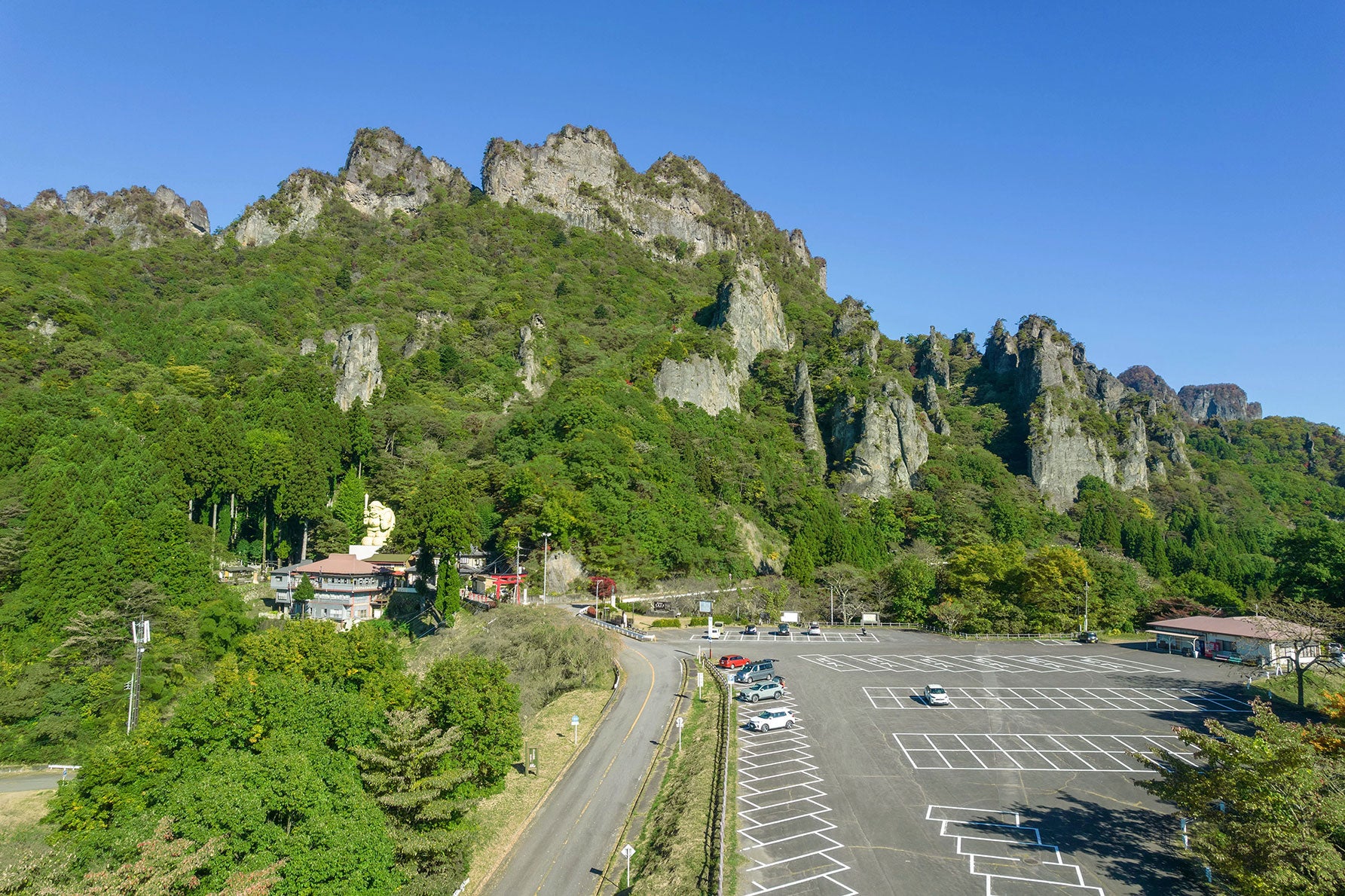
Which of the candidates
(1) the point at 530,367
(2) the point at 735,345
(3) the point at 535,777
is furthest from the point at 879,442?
(3) the point at 535,777

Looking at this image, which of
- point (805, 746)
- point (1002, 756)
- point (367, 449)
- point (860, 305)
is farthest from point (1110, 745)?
point (860, 305)

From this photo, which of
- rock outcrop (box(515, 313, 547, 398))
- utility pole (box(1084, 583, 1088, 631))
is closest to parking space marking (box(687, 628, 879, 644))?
utility pole (box(1084, 583, 1088, 631))

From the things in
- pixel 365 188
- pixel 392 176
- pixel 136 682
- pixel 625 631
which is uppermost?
pixel 392 176

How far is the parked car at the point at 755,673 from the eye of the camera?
3853 cm

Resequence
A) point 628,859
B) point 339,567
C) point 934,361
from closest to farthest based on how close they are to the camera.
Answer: point 628,859, point 339,567, point 934,361

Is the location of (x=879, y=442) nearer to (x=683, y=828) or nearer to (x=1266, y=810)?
(x=683, y=828)

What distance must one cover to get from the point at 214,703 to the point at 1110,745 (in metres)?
36.5

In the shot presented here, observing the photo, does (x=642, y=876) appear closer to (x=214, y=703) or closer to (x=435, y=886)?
(x=435, y=886)

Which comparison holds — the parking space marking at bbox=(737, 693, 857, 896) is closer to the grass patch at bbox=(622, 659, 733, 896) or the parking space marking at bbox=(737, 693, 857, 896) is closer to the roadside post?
the grass patch at bbox=(622, 659, 733, 896)

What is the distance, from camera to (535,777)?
2906 centimetres

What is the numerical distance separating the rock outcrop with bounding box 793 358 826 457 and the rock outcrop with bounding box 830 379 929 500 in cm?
316

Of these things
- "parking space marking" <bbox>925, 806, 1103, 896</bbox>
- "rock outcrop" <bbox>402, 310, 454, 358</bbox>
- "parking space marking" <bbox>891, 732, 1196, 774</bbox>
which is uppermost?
"rock outcrop" <bbox>402, 310, 454, 358</bbox>

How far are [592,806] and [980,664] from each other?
30.8 m

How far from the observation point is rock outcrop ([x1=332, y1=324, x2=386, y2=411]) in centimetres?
7894
